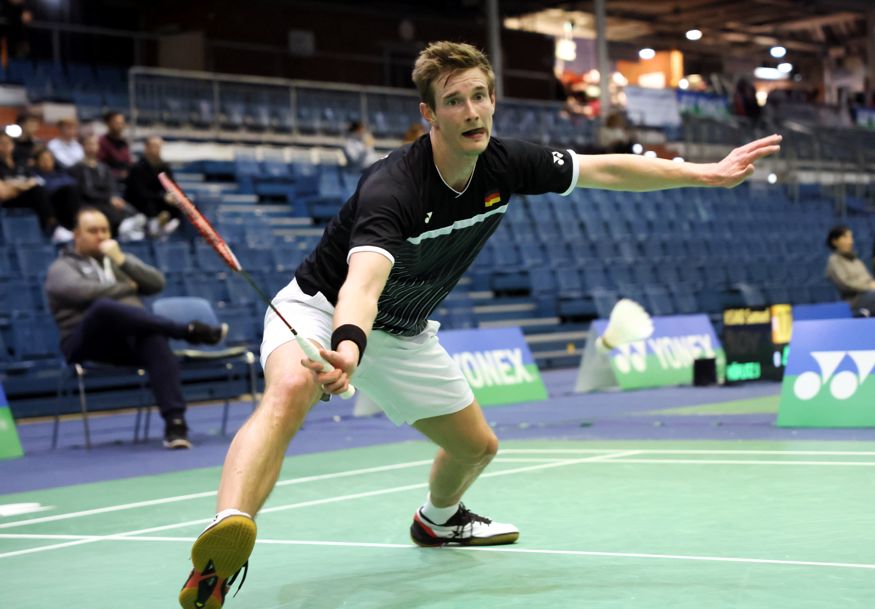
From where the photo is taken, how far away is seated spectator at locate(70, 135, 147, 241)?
1361cm

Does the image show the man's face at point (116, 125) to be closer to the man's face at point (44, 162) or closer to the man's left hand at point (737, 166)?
the man's face at point (44, 162)

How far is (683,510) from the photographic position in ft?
18.3

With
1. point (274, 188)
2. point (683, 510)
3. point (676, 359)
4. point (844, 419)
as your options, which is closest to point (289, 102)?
point (274, 188)

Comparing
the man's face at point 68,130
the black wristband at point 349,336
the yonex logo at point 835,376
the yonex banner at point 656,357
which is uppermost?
the man's face at point 68,130

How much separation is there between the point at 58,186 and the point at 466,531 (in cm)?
963

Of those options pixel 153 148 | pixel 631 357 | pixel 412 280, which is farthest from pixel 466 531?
pixel 153 148

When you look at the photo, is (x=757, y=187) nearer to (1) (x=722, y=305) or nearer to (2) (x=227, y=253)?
(1) (x=722, y=305)

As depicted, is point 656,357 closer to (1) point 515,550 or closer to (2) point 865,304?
(2) point 865,304

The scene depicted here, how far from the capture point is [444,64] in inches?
162

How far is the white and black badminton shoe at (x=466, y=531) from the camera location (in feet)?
16.3

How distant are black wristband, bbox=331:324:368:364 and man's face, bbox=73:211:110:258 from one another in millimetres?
6325

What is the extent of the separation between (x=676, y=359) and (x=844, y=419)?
209 inches

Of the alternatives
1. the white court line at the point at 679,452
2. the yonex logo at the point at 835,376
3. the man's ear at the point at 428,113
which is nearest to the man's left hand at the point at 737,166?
the man's ear at the point at 428,113

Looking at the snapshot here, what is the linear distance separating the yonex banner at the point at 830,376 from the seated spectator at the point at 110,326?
13.7 feet
